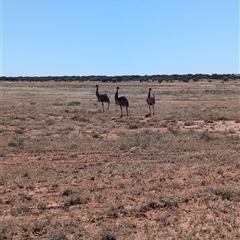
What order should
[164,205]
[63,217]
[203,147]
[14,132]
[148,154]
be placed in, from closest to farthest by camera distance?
[63,217] < [164,205] < [148,154] < [203,147] < [14,132]

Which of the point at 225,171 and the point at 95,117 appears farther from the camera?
the point at 95,117

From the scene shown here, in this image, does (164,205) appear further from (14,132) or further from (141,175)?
(14,132)

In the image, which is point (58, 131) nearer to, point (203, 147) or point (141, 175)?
point (203, 147)

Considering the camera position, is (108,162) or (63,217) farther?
(108,162)

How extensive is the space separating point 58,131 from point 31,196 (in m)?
12.7

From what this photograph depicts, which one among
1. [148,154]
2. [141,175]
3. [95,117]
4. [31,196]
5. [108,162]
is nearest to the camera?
[31,196]

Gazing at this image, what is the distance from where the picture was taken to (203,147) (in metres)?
17.7

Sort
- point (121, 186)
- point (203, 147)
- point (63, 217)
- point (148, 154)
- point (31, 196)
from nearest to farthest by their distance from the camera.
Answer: point (63, 217)
point (31, 196)
point (121, 186)
point (148, 154)
point (203, 147)

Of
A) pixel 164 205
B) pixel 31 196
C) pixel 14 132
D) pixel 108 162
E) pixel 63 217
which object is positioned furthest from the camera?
pixel 14 132

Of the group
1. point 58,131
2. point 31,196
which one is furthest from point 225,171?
point 58,131

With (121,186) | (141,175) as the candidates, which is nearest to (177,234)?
(121,186)

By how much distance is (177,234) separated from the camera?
7.72 metres

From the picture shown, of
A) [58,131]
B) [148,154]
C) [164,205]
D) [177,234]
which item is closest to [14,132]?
[58,131]

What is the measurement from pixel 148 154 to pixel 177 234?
8370 millimetres
